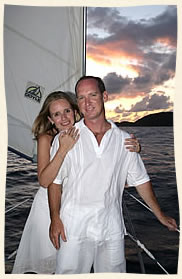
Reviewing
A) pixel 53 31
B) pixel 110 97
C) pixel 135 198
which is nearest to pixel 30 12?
pixel 53 31

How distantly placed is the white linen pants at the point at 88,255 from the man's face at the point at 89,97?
1.93 ft

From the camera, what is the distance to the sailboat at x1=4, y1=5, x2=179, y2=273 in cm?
191

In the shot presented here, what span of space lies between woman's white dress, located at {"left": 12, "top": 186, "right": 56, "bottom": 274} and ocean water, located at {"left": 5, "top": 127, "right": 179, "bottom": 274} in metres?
0.05

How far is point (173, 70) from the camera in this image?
1.94 metres

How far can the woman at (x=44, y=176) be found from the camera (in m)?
1.61

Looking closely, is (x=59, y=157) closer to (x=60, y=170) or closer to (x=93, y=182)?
(x=60, y=170)

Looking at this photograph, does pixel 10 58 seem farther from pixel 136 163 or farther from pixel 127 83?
pixel 136 163

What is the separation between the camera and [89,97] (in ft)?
4.97

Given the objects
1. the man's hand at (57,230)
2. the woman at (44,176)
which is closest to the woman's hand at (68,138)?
→ the woman at (44,176)

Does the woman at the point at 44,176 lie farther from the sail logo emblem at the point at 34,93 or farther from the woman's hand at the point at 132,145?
the sail logo emblem at the point at 34,93

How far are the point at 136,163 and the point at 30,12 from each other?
1003mm

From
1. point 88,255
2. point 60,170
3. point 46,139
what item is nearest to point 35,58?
point 46,139

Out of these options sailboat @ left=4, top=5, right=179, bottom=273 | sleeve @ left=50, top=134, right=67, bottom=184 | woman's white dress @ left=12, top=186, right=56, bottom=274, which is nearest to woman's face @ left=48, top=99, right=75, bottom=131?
sleeve @ left=50, top=134, right=67, bottom=184

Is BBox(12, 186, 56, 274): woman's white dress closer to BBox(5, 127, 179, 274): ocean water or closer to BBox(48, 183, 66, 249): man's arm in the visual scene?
BBox(5, 127, 179, 274): ocean water
